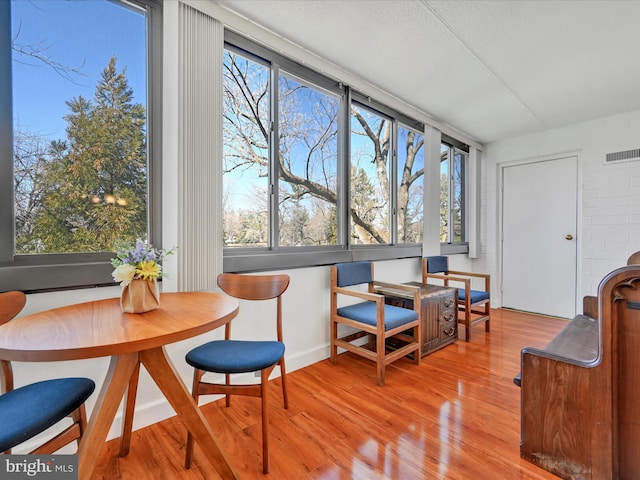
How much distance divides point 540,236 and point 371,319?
3.18 m

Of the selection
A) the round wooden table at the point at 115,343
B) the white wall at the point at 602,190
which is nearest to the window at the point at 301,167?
the round wooden table at the point at 115,343

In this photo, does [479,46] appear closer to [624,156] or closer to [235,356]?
[624,156]

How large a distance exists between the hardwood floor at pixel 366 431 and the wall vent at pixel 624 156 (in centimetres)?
284

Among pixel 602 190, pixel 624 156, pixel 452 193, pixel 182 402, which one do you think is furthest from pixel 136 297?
pixel 624 156

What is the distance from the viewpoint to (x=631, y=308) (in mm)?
1126

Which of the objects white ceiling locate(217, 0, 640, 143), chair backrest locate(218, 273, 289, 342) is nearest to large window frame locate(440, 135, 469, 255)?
white ceiling locate(217, 0, 640, 143)

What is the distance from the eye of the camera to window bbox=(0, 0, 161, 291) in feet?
4.53

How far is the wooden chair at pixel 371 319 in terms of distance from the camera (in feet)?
6.96

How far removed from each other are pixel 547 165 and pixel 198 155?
436cm

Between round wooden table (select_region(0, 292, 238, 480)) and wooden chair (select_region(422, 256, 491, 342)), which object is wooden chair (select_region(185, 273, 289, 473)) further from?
wooden chair (select_region(422, 256, 491, 342))

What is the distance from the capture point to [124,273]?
1.18 meters

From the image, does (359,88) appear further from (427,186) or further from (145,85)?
(145,85)

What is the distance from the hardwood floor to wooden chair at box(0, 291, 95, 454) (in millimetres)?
418

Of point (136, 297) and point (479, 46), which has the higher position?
point (479, 46)
